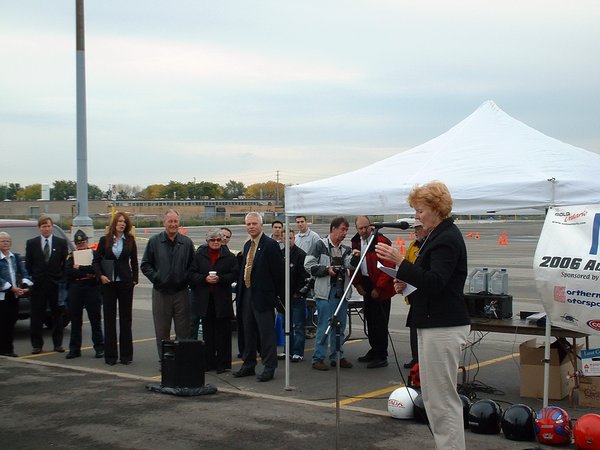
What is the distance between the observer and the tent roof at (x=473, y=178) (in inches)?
297

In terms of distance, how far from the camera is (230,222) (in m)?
73.9

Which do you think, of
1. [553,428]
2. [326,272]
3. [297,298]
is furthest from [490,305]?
[297,298]

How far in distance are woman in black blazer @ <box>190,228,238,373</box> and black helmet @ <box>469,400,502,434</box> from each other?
3937 mm

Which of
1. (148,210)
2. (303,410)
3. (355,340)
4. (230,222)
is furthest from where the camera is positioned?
(148,210)

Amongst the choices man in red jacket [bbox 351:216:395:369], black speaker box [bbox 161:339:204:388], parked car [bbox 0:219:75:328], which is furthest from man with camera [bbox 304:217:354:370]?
parked car [bbox 0:219:75:328]

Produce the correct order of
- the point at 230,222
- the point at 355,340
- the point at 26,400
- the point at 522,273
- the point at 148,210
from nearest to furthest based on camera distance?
1. the point at 26,400
2. the point at 355,340
3. the point at 522,273
4. the point at 230,222
5. the point at 148,210

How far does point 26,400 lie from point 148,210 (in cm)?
8766

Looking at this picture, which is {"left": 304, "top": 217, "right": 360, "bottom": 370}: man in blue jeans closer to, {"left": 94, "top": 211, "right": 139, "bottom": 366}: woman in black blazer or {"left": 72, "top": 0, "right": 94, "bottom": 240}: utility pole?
{"left": 94, "top": 211, "right": 139, "bottom": 366}: woman in black blazer

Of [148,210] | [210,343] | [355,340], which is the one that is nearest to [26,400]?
[210,343]

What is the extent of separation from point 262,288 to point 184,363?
140 centimetres

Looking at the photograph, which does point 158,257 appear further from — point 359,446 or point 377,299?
point 359,446

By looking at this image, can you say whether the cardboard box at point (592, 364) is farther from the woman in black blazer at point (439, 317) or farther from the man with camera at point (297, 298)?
the man with camera at point (297, 298)

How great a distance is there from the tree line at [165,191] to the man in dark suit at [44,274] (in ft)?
301

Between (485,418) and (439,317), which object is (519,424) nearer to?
(485,418)
